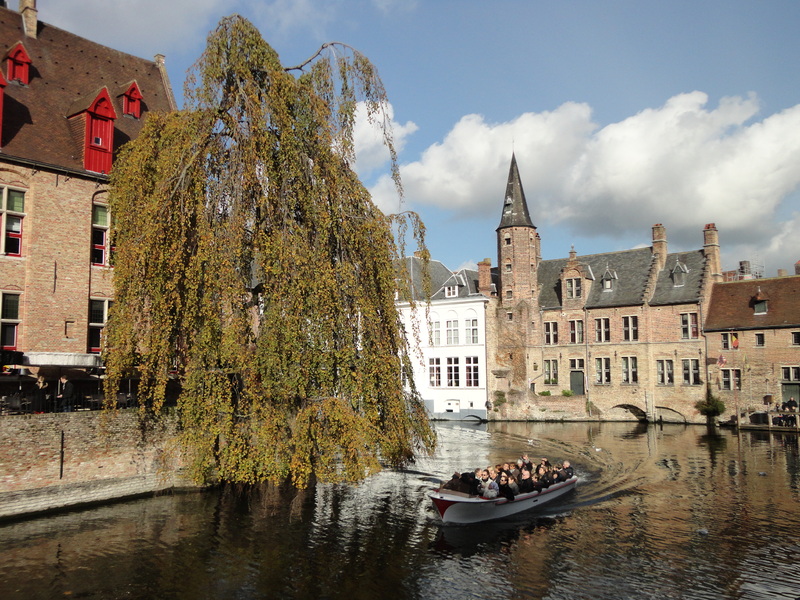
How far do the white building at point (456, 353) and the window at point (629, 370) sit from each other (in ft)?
27.7

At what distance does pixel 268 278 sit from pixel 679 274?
33.0 metres

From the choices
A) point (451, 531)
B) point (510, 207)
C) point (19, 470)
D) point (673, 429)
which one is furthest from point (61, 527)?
point (510, 207)

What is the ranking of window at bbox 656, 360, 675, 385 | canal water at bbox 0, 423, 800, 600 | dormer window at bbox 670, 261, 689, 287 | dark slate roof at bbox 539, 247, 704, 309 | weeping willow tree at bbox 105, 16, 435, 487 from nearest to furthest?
canal water at bbox 0, 423, 800, 600 < weeping willow tree at bbox 105, 16, 435, 487 < window at bbox 656, 360, 675, 385 < dark slate roof at bbox 539, 247, 704, 309 < dormer window at bbox 670, 261, 689, 287

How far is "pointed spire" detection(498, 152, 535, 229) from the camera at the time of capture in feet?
137

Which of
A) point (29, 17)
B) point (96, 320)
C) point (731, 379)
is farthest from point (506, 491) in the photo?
point (731, 379)

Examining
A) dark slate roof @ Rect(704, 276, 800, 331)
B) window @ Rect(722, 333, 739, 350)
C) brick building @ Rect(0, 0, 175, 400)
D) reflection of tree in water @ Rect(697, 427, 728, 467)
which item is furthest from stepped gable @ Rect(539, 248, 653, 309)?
brick building @ Rect(0, 0, 175, 400)

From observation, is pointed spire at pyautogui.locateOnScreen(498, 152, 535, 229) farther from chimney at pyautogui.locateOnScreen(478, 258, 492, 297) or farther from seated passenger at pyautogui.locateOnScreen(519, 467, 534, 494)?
seated passenger at pyautogui.locateOnScreen(519, 467, 534, 494)

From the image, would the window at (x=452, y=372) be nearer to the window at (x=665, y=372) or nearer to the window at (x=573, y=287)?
the window at (x=573, y=287)

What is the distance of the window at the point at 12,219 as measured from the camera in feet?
60.9

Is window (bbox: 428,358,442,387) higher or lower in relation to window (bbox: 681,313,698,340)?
lower

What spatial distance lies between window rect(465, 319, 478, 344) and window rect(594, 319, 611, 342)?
7.61 metres

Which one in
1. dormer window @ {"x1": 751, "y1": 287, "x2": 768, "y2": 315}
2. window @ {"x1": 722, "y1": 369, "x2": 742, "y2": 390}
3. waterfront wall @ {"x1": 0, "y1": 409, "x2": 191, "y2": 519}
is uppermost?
dormer window @ {"x1": 751, "y1": 287, "x2": 768, "y2": 315}

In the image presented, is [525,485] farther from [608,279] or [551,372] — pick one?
[608,279]

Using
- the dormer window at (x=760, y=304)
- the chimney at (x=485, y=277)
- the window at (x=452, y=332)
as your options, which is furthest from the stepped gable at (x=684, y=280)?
the window at (x=452, y=332)
